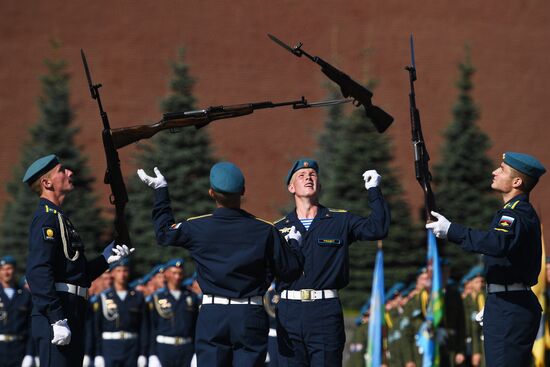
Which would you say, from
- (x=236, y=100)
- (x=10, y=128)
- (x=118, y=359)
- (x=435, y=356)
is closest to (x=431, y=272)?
(x=435, y=356)

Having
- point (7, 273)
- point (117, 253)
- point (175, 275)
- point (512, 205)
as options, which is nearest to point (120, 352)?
point (175, 275)

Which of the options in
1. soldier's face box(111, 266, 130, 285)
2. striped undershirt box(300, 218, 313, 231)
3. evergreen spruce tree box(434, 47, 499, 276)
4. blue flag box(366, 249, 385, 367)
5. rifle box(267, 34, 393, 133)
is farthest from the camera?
evergreen spruce tree box(434, 47, 499, 276)

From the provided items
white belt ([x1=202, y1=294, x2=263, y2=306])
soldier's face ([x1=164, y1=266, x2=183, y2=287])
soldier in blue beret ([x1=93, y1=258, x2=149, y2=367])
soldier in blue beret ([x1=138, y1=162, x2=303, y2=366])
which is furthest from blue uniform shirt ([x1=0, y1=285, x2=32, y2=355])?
white belt ([x1=202, y1=294, x2=263, y2=306])

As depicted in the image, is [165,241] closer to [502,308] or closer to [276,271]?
[276,271]

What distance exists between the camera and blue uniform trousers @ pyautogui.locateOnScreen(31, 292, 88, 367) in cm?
706

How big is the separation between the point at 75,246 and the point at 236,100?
64.0 feet

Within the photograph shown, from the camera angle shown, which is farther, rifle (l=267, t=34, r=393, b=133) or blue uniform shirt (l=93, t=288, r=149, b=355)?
blue uniform shirt (l=93, t=288, r=149, b=355)

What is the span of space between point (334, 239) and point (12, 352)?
636cm

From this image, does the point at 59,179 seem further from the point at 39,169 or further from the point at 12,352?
the point at 12,352

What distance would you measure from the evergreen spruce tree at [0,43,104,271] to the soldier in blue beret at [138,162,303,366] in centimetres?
1711

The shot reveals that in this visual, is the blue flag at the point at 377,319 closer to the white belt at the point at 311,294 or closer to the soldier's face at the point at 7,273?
the soldier's face at the point at 7,273

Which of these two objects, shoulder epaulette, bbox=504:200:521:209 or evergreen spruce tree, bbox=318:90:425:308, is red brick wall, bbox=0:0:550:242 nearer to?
evergreen spruce tree, bbox=318:90:425:308

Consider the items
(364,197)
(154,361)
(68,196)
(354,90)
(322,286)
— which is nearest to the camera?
(322,286)

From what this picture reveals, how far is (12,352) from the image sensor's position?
12711mm
